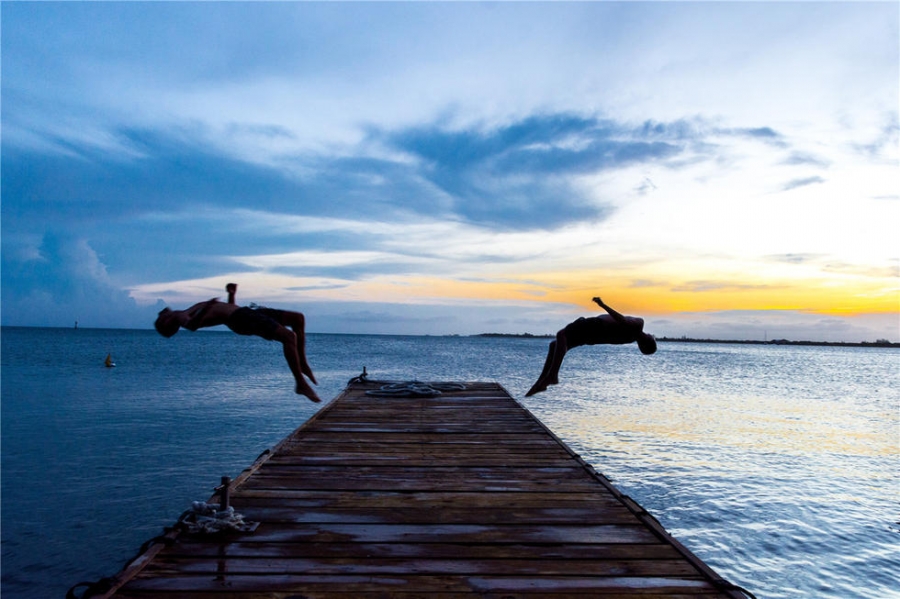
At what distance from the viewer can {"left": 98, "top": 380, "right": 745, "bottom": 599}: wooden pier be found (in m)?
5.37

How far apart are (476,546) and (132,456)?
53.0ft

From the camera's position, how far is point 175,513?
13273 millimetres

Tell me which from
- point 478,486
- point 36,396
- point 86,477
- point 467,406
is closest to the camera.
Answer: point 478,486

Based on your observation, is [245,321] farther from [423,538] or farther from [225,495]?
[225,495]

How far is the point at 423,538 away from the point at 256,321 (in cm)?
443

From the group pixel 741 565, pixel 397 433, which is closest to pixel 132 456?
pixel 397 433

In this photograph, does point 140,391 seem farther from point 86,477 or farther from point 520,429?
point 520,429

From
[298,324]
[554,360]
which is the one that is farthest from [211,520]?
[554,360]

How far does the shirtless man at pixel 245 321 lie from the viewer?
3.26 metres

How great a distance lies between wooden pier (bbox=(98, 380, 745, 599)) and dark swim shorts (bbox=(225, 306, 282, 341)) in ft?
10.5

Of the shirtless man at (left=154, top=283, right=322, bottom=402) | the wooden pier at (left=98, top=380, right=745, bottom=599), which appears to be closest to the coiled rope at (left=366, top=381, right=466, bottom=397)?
the wooden pier at (left=98, top=380, right=745, bottom=599)

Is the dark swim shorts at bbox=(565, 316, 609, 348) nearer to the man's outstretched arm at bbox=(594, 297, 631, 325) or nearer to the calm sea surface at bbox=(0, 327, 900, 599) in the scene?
the man's outstretched arm at bbox=(594, 297, 631, 325)

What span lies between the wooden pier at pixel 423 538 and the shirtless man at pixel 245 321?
10.3ft

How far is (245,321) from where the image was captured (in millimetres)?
3258
